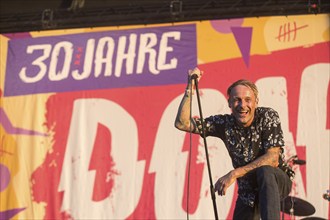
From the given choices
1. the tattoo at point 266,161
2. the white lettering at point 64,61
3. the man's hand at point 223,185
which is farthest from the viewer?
the white lettering at point 64,61

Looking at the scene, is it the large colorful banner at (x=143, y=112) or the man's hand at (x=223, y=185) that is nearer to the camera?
the man's hand at (x=223, y=185)

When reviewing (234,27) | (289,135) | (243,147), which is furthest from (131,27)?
(243,147)

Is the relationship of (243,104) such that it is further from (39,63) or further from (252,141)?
(39,63)

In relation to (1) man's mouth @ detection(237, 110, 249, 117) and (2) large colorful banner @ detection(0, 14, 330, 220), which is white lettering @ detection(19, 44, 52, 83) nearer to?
(2) large colorful banner @ detection(0, 14, 330, 220)

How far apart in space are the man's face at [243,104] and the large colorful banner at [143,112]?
280cm

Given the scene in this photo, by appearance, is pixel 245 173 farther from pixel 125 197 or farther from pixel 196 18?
pixel 196 18

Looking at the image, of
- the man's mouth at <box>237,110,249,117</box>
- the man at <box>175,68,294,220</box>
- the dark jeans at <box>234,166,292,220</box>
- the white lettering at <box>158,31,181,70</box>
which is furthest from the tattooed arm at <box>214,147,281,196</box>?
the white lettering at <box>158,31,181,70</box>

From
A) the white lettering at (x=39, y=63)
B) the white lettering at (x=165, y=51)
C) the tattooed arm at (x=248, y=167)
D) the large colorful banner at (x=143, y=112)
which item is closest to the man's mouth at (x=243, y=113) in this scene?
the tattooed arm at (x=248, y=167)

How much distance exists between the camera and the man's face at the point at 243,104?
292 cm

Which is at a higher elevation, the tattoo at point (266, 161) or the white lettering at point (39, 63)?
the white lettering at point (39, 63)

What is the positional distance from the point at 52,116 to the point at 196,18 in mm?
2118

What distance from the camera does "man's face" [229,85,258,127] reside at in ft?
9.57

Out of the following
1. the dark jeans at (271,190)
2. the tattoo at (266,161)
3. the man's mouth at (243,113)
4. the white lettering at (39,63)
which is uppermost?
the white lettering at (39,63)

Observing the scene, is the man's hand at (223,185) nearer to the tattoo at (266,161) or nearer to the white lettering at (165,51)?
the tattoo at (266,161)
